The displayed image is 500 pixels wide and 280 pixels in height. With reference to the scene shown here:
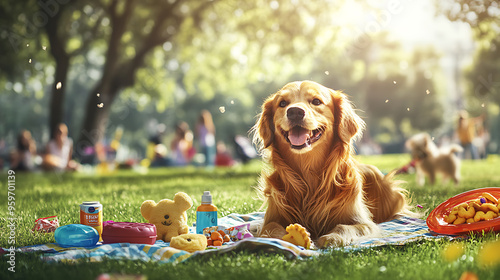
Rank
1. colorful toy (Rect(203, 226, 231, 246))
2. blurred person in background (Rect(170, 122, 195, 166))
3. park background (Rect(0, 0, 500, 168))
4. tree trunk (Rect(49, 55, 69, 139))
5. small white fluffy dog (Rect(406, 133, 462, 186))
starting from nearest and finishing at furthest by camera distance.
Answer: colorful toy (Rect(203, 226, 231, 246)), small white fluffy dog (Rect(406, 133, 462, 186)), park background (Rect(0, 0, 500, 168)), tree trunk (Rect(49, 55, 69, 139)), blurred person in background (Rect(170, 122, 195, 166))

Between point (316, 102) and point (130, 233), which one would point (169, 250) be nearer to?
point (130, 233)

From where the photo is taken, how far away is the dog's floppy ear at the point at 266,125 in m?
4.07

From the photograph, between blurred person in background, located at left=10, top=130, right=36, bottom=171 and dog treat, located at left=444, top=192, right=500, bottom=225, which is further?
blurred person in background, located at left=10, top=130, right=36, bottom=171

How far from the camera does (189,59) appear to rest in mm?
21328

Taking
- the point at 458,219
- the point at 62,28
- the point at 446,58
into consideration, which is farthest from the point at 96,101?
the point at 446,58

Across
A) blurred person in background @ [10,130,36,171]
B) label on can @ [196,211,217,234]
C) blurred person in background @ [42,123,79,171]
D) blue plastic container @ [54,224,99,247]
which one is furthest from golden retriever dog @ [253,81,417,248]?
blurred person in background @ [10,130,36,171]

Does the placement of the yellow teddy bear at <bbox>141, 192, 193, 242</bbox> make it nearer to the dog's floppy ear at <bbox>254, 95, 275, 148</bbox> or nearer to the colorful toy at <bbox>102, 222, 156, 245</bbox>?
the colorful toy at <bbox>102, 222, 156, 245</bbox>

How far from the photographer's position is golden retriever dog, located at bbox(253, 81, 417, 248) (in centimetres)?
382

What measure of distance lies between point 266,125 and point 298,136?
460mm

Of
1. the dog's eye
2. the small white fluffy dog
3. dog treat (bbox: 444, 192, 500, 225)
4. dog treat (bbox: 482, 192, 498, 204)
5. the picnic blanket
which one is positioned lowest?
the small white fluffy dog

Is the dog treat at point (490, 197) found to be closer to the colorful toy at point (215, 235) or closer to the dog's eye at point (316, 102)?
the dog's eye at point (316, 102)

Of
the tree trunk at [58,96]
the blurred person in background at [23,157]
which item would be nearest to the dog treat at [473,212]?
the tree trunk at [58,96]

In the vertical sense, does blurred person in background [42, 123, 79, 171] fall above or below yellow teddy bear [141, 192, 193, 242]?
below

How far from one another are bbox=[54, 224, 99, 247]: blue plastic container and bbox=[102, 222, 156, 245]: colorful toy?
10 cm
